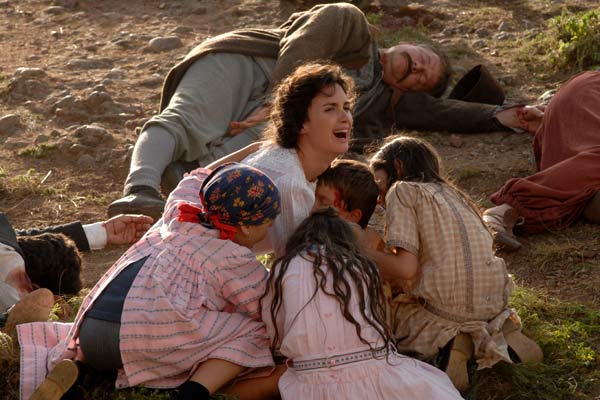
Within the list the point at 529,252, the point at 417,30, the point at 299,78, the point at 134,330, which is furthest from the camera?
the point at 417,30

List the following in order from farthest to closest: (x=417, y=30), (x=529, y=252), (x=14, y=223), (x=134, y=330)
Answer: (x=417, y=30) < (x=14, y=223) < (x=529, y=252) < (x=134, y=330)

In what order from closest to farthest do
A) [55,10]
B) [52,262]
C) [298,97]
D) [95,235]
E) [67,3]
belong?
[298,97], [52,262], [95,235], [55,10], [67,3]

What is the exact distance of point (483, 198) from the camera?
5961mm

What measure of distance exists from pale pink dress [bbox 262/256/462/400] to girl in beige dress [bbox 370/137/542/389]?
418 mm

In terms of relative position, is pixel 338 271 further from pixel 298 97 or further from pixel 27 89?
pixel 27 89

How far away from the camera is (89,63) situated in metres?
8.20

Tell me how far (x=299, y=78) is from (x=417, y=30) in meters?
4.49

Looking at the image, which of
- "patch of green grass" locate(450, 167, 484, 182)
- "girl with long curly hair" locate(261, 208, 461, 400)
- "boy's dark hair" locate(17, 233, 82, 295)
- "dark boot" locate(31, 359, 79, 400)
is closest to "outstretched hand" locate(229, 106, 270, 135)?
"patch of green grass" locate(450, 167, 484, 182)

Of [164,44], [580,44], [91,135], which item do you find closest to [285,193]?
[91,135]

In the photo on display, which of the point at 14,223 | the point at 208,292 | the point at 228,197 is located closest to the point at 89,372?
the point at 208,292

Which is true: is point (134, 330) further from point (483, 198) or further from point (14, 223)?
point (483, 198)

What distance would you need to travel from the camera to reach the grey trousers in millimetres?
6055

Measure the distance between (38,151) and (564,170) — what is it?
3406 mm

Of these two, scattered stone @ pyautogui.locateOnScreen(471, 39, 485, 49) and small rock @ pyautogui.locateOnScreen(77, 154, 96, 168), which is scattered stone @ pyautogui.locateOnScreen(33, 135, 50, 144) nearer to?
small rock @ pyautogui.locateOnScreen(77, 154, 96, 168)
